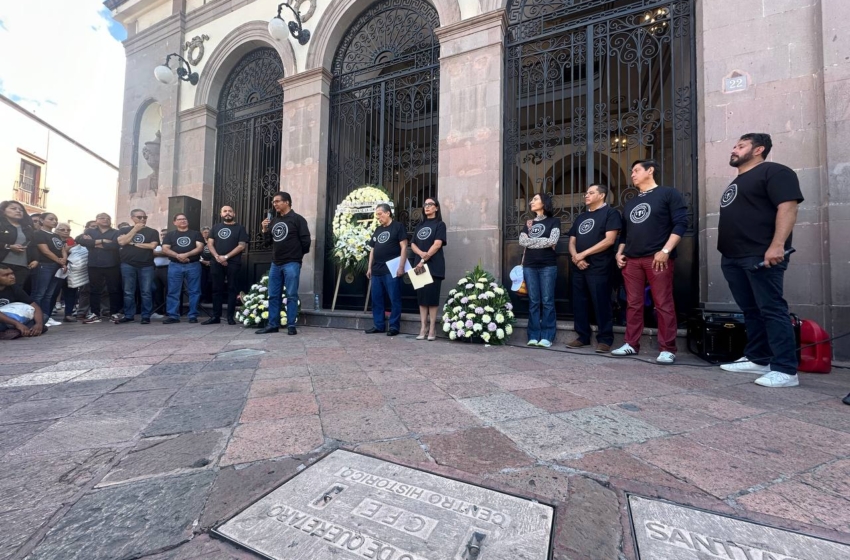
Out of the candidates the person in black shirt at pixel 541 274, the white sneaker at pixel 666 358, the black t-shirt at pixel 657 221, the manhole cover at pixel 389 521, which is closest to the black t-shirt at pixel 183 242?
the person in black shirt at pixel 541 274

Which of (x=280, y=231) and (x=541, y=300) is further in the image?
(x=280, y=231)

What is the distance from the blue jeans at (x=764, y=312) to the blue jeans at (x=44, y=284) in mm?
9783

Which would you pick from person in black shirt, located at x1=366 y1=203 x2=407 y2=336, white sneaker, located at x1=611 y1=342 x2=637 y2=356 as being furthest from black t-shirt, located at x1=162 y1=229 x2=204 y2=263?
white sneaker, located at x1=611 y1=342 x2=637 y2=356

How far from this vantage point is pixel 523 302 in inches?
236

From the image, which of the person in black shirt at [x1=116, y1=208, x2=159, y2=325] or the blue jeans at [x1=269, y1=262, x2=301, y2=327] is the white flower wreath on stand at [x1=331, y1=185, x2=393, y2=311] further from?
the person in black shirt at [x1=116, y1=208, x2=159, y2=325]

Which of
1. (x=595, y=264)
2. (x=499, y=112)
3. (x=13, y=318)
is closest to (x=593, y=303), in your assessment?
(x=595, y=264)

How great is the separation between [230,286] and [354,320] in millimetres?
2336

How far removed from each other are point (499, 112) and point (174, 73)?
28.7ft

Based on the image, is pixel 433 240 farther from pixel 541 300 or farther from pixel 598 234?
pixel 598 234

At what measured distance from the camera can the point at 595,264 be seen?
4574mm

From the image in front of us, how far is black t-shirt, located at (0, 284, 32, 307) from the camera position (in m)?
5.21

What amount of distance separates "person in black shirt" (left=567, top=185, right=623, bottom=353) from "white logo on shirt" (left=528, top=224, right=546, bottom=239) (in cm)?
39

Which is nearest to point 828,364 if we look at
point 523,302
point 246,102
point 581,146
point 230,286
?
point 523,302

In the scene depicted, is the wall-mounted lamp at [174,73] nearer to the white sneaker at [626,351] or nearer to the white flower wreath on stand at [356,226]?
the white flower wreath on stand at [356,226]
